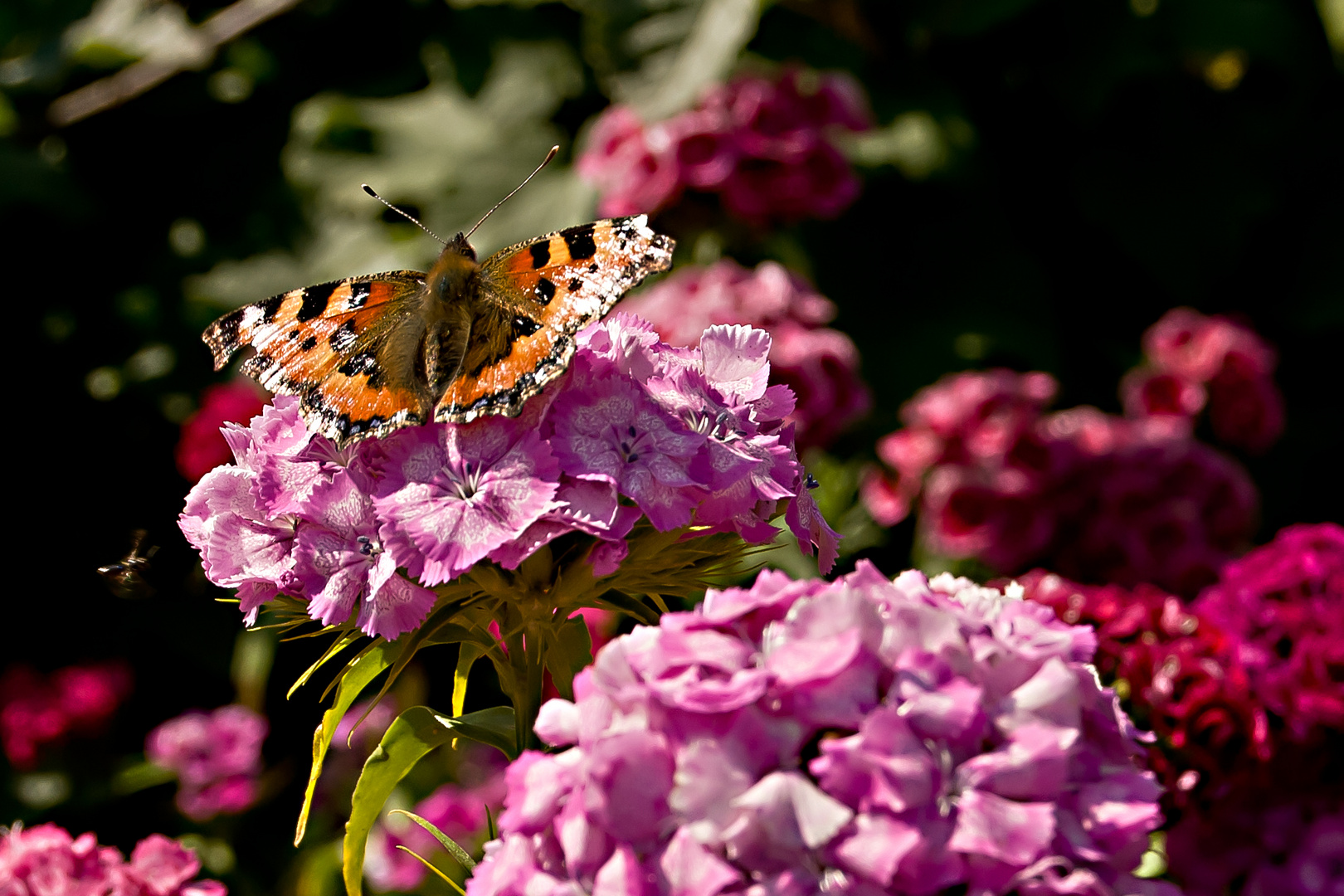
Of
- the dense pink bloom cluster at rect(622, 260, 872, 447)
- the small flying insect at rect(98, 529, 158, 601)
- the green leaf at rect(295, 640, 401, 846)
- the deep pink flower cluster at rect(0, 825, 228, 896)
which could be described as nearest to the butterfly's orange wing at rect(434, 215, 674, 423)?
the green leaf at rect(295, 640, 401, 846)

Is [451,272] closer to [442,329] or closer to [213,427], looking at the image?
[442,329]

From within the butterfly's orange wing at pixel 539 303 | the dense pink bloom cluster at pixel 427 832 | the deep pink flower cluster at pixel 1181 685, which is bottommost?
the dense pink bloom cluster at pixel 427 832

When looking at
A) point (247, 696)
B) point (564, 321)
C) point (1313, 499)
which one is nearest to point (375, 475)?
point (564, 321)

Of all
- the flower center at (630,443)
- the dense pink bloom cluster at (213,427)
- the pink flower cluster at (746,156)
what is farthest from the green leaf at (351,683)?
the dense pink bloom cluster at (213,427)

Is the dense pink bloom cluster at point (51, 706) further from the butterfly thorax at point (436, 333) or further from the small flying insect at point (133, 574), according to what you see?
the butterfly thorax at point (436, 333)

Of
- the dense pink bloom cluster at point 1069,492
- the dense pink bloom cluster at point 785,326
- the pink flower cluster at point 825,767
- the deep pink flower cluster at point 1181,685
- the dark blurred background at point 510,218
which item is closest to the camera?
the pink flower cluster at point 825,767

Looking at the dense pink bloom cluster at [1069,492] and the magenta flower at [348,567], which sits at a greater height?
the magenta flower at [348,567]

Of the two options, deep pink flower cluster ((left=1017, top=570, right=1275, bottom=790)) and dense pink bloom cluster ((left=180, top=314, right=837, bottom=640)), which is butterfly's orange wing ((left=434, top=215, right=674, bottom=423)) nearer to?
dense pink bloom cluster ((left=180, top=314, right=837, bottom=640))
